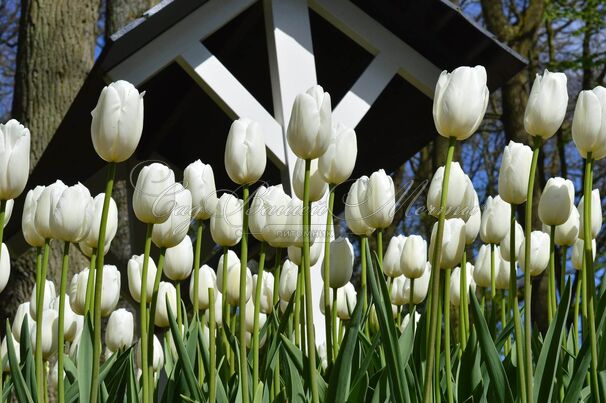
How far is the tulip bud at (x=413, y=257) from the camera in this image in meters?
2.04

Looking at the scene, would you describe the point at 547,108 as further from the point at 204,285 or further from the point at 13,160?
the point at 204,285

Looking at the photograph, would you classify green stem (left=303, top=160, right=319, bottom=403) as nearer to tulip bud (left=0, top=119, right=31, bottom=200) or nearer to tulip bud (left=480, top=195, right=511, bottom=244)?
tulip bud (left=0, top=119, right=31, bottom=200)

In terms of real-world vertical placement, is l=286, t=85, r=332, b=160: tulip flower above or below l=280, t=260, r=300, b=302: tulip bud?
above

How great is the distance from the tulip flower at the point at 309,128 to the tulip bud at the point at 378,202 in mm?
295

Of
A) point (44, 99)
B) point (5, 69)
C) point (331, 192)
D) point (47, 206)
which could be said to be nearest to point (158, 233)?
point (47, 206)

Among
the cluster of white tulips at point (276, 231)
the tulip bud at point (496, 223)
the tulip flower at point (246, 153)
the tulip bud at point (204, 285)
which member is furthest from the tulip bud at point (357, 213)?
the tulip bud at point (204, 285)

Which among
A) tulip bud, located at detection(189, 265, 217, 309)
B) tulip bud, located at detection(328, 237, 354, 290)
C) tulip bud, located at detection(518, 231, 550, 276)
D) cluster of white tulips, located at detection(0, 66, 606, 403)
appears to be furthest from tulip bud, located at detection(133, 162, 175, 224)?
tulip bud, located at detection(518, 231, 550, 276)

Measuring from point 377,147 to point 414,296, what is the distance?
2996 mm

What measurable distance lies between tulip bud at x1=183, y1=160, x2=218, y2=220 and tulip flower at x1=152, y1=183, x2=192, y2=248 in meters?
0.12

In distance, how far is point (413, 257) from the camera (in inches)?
81.0

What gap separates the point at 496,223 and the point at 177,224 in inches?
32.8

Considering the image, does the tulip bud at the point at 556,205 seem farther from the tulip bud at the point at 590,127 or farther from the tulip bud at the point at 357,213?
the tulip bud at the point at 357,213

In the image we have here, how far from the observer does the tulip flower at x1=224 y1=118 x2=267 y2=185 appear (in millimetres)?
1551

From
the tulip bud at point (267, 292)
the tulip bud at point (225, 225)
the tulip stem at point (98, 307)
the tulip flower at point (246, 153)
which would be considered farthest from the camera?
the tulip bud at point (267, 292)
